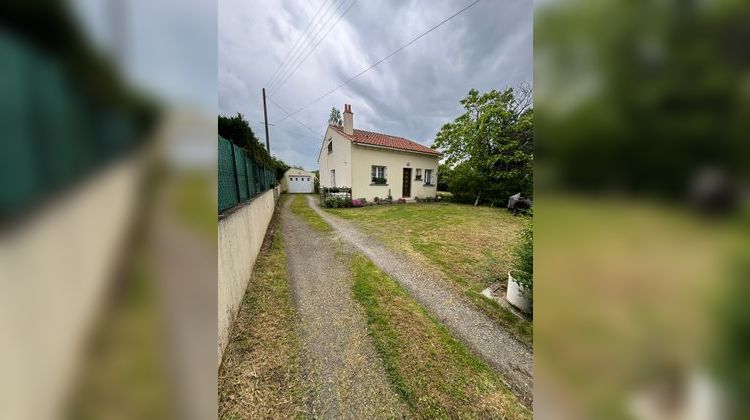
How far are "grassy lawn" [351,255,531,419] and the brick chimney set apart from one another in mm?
12644

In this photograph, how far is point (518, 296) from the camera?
3.48m

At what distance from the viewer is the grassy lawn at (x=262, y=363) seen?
207 cm

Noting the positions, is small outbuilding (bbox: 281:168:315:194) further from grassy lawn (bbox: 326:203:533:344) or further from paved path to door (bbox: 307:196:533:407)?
paved path to door (bbox: 307:196:533:407)

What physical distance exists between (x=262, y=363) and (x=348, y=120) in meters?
13.8

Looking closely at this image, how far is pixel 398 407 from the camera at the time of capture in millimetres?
2088

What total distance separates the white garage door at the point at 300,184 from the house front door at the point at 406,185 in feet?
45.5

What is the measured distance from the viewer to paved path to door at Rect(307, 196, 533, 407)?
2.45 meters

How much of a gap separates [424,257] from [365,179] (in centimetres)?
942

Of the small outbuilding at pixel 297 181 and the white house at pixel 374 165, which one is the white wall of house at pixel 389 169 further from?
the small outbuilding at pixel 297 181

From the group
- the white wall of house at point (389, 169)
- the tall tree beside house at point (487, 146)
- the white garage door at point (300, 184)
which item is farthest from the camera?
the white garage door at point (300, 184)
